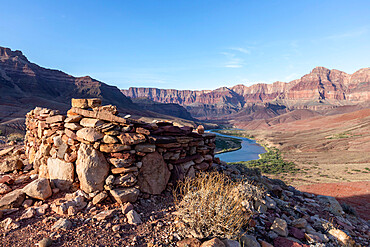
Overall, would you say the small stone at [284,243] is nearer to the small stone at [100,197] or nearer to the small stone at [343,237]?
the small stone at [343,237]

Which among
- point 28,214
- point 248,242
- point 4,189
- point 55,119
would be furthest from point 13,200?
point 248,242

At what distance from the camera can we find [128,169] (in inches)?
195

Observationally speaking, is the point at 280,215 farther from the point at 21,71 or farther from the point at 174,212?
the point at 21,71

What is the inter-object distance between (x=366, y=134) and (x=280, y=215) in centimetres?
7886

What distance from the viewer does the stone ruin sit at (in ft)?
15.8

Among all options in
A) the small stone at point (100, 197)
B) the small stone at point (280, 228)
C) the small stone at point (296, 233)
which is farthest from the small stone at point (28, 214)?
the small stone at point (296, 233)

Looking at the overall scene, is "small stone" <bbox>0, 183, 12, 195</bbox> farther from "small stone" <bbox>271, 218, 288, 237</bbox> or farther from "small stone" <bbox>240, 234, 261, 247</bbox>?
"small stone" <bbox>271, 218, 288, 237</bbox>

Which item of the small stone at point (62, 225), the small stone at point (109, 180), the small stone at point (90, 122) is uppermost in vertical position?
the small stone at point (90, 122)

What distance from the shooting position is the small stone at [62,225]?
12.1ft

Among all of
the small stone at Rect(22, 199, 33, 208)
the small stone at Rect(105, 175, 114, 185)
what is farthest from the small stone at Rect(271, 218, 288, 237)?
the small stone at Rect(22, 199, 33, 208)

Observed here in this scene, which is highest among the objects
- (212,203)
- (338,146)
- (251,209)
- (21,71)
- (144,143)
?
(21,71)

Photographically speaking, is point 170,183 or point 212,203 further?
point 170,183

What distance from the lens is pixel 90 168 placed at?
4.77 m

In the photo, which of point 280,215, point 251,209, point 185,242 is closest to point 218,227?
point 185,242
